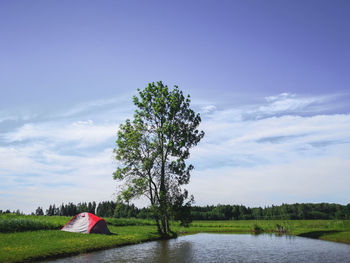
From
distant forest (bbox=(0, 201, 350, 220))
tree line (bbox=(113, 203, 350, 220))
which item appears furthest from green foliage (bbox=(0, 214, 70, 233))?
distant forest (bbox=(0, 201, 350, 220))

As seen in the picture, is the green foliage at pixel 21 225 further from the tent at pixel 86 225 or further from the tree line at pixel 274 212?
the tree line at pixel 274 212

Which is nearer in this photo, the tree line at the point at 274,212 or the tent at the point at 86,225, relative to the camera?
the tent at the point at 86,225

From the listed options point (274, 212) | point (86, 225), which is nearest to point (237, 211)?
point (274, 212)

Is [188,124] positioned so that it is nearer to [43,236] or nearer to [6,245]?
[43,236]

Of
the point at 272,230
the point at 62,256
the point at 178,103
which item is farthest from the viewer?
the point at 272,230

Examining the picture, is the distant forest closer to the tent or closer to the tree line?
the tree line

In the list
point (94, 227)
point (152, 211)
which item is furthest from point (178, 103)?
point (94, 227)

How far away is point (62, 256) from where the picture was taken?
18891 mm

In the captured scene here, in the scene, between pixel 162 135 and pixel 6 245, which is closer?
pixel 6 245

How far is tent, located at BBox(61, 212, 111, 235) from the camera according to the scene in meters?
30.6

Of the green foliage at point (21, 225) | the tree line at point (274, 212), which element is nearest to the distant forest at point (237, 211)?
the tree line at point (274, 212)

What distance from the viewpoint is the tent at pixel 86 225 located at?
3056 centimetres

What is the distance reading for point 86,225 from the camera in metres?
30.9

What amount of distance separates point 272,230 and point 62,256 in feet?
161
